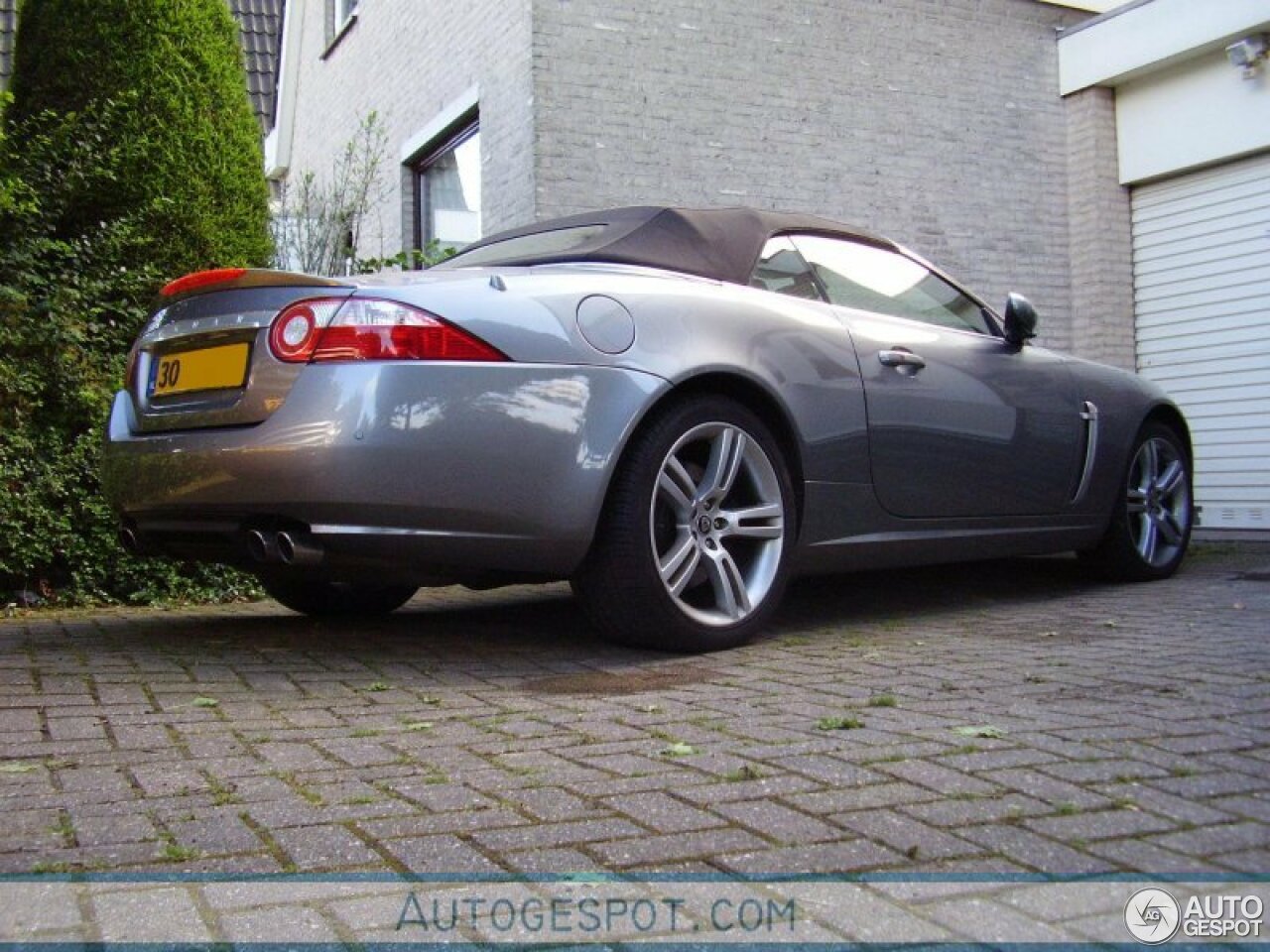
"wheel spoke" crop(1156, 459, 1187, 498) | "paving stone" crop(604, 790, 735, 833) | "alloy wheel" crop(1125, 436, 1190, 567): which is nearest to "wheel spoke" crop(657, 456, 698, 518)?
"paving stone" crop(604, 790, 735, 833)

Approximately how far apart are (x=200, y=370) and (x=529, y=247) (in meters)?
1.43

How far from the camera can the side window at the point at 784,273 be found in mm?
4730

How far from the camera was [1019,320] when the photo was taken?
5.42 metres

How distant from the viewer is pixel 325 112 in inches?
558

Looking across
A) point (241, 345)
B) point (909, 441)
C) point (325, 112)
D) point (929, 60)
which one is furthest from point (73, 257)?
point (325, 112)

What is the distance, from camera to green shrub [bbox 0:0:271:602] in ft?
19.2

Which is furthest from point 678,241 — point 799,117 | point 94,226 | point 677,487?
point 799,117

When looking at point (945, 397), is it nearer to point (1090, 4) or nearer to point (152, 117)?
point (152, 117)

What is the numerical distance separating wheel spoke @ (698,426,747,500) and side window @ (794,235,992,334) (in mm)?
952

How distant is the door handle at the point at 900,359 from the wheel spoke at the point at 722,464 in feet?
2.82

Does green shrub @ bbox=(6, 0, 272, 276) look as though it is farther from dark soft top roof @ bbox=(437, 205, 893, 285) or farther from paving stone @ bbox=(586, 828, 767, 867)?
paving stone @ bbox=(586, 828, 767, 867)

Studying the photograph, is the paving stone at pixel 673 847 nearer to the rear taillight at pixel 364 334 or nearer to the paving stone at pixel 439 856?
the paving stone at pixel 439 856

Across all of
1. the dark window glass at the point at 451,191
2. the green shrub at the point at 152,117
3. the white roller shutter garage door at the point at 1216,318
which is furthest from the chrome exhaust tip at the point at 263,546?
the white roller shutter garage door at the point at 1216,318

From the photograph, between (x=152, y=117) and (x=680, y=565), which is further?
(x=152, y=117)
